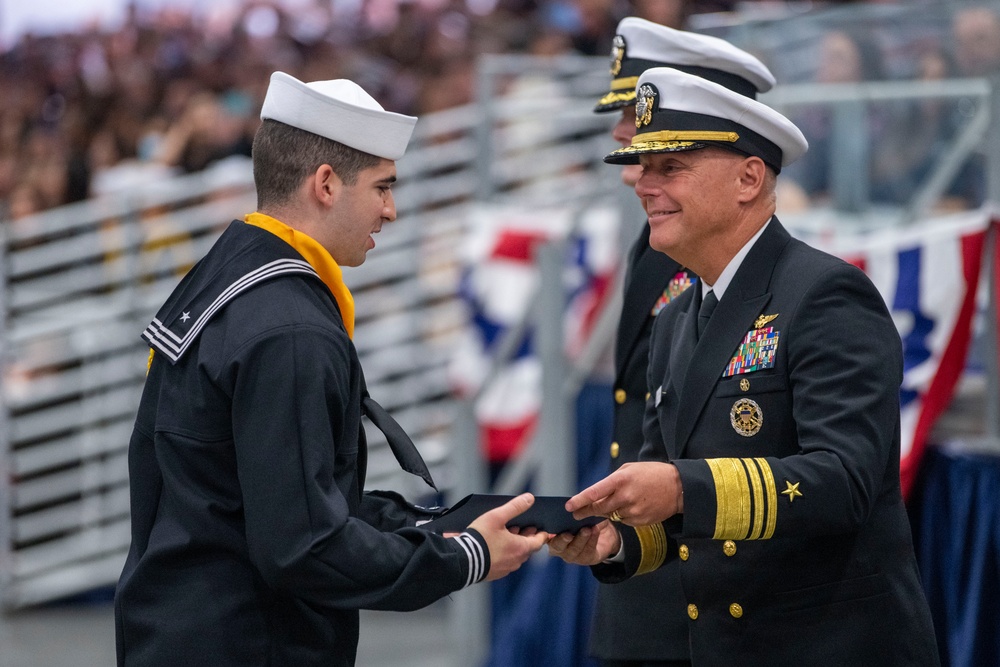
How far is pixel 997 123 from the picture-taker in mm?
3613

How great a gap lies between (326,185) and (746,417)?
2.71 feet

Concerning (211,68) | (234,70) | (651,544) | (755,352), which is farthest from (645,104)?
(211,68)

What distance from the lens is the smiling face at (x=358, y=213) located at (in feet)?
7.78

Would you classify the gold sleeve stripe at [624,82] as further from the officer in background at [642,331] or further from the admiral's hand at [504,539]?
the admiral's hand at [504,539]

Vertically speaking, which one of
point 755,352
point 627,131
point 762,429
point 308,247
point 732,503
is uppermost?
point 627,131

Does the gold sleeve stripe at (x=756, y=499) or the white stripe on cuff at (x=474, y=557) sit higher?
the gold sleeve stripe at (x=756, y=499)

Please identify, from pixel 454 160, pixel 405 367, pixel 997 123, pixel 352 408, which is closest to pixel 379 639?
pixel 405 367

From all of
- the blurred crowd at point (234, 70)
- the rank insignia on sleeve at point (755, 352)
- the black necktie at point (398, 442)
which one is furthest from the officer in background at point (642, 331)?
the blurred crowd at point (234, 70)

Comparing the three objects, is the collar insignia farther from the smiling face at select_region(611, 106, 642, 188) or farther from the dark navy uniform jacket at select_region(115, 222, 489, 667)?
the dark navy uniform jacket at select_region(115, 222, 489, 667)

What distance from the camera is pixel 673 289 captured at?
3.12 m

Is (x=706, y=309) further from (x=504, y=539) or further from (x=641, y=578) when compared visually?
(x=641, y=578)

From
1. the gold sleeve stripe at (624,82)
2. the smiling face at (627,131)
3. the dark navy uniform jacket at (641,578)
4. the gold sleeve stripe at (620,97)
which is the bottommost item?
the dark navy uniform jacket at (641,578)

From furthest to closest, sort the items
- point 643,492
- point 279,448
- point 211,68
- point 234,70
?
point 211,68 → point 234,70 → point 643,492 → point 279,448

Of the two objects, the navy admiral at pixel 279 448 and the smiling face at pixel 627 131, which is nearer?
the navy admiral at pixel 279 448
